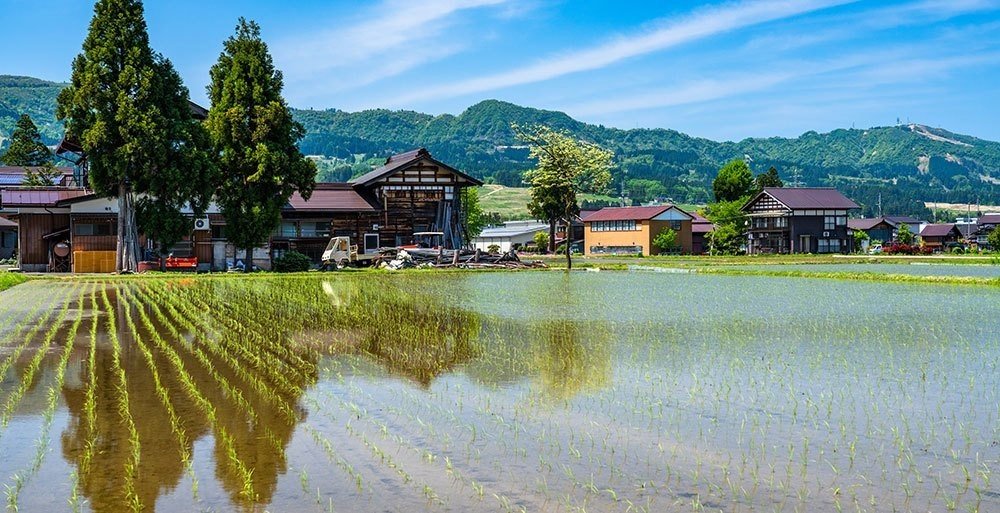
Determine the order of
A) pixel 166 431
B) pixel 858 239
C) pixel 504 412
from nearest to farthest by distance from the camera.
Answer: pixel 166 431 < pixel 504 412 < pixel 858 239

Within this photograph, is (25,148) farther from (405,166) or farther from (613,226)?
(613,226)

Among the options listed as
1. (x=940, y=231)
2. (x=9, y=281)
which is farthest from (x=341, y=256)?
(x=940, y=231)

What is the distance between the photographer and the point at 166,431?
825 centimetres

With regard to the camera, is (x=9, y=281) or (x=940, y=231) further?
(x=940, y=231)

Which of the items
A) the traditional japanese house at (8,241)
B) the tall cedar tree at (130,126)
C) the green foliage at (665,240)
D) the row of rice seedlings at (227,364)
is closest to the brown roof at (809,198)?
the green foliage at (665,240)

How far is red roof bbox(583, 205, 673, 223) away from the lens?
277 feet

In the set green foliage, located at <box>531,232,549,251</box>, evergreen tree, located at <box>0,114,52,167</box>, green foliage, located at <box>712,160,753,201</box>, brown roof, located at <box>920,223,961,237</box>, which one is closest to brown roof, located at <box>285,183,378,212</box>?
evergreen tree, located at <box>0,114,52,167</box>

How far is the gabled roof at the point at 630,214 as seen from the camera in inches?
3326

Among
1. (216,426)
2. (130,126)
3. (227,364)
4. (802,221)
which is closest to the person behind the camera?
(216,426)

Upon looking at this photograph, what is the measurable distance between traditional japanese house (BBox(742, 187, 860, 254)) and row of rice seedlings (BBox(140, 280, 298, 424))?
239ft

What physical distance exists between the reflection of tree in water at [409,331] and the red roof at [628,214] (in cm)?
6101

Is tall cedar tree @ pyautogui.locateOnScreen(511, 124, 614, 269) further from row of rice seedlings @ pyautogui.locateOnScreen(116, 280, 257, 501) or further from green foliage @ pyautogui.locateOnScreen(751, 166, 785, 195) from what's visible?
green foliage @ pyautogui.locateOnScreen(751, 166, 785, 195)

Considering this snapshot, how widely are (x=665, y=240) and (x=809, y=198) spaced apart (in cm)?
1505

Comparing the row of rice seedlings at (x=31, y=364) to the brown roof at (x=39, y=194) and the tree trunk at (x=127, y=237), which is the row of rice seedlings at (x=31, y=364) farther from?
the brown roof at (x=39, y=194)
